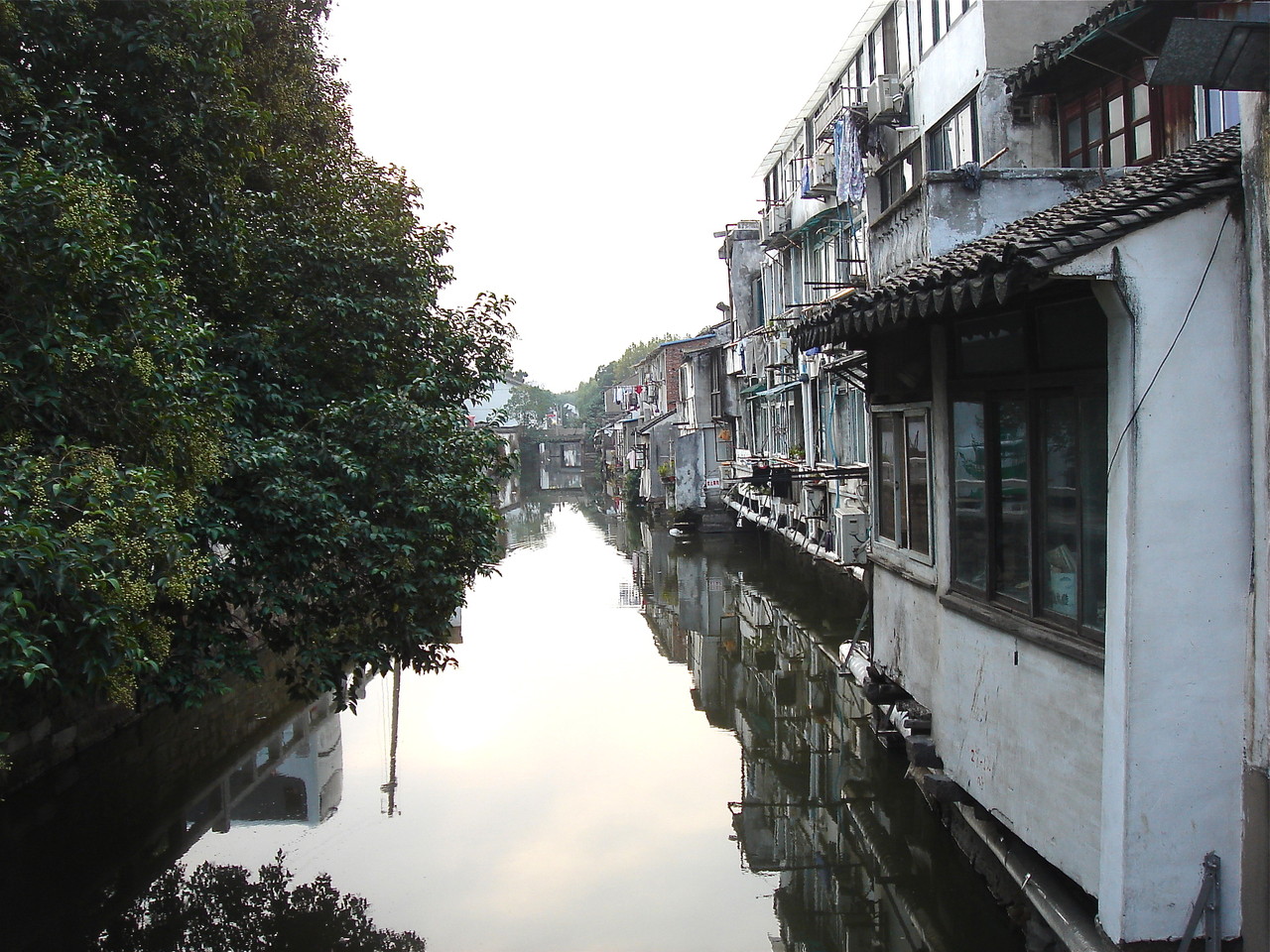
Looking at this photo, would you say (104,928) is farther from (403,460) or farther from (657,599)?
(657,599)

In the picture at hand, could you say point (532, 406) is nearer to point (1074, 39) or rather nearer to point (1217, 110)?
point (1074, 39)

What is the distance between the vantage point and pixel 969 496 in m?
7.13

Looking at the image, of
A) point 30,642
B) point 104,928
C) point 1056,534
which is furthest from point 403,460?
point 1056,534

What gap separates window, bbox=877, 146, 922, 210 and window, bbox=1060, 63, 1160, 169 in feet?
10.8

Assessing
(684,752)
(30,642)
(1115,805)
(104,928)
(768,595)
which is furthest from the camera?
(768,595)

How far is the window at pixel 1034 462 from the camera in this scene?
5477 mm

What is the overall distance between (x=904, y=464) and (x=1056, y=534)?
103 inches

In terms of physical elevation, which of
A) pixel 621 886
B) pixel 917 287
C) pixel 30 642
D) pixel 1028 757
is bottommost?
pixel 621 886

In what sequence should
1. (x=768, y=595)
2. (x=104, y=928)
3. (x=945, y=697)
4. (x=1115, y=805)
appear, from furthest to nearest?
1. (x=768, y=595)
2. (x=104, y=928)
3. (x=945, y=697)
4. (x=1115, y=805)

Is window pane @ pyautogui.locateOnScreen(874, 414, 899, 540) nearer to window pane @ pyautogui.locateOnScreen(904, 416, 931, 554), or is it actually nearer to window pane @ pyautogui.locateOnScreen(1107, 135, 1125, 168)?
window pane @ pyautogui.locateOnScreen(904, 416, 931, 554)

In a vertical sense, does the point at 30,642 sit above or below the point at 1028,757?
above

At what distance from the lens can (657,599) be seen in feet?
75.5

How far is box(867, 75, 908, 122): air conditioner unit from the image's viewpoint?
1509 cm

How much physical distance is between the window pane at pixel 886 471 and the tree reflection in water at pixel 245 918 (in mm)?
5471
